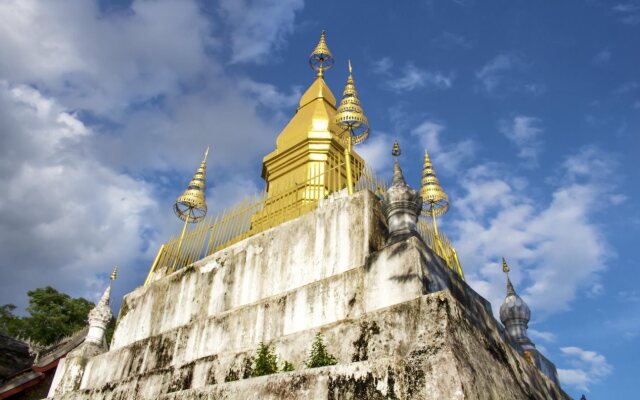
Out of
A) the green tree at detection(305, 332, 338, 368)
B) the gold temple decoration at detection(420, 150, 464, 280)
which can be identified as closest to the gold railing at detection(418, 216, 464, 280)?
the gold temple decoration at detection(420, 150, 464, 280)

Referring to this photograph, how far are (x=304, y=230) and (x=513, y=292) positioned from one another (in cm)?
634

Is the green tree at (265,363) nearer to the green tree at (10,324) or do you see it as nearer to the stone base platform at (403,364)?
the stone base platform at (403,364)

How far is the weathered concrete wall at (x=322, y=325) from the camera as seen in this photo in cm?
505

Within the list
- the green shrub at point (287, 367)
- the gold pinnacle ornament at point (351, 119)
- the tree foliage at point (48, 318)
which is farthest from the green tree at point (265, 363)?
the tree foliage at point (48, 318)

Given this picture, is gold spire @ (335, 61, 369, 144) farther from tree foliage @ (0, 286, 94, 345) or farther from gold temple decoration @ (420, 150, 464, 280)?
tree foliage @ (0, 286, 94, 345)

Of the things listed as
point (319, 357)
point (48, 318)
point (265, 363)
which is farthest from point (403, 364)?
point (48, 318)

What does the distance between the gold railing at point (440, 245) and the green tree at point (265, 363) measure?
3815mm

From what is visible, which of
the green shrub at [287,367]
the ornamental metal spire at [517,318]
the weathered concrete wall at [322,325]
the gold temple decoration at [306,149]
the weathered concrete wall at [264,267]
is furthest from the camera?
the gold temple decoration at [306,149]

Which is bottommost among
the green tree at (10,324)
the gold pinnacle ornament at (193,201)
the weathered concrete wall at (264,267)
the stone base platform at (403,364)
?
the stone base platform at (403,364)

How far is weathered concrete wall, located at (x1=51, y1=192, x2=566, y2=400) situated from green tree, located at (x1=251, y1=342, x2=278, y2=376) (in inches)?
7.5

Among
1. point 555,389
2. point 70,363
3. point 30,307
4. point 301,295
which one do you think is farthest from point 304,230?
point 30,307

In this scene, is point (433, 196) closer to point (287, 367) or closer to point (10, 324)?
point (287, 367)

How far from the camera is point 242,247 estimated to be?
8.98 m

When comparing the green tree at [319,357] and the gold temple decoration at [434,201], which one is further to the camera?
the gold temple decoration at [434,201]
